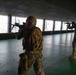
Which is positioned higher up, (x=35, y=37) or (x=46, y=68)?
(x=35, y=37)

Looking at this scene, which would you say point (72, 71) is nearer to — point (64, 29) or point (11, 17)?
point (11, 17)

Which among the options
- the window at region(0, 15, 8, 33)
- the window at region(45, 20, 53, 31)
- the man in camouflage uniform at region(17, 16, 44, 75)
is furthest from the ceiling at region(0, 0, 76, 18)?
the window at region(45, 20, 53, 31)

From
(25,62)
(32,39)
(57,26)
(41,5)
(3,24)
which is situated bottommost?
(25,62)

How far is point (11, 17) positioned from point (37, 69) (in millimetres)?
13539

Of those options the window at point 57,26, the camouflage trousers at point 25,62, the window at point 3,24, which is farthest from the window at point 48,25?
the camouflage trousers at point 25,62

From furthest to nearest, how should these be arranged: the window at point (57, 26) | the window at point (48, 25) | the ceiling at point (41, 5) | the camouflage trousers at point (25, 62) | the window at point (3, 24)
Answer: the window at point (57, 26) → the window at point (48, 25) → the window at point (3, 24) → the ceiling at point (41, 5) → the camouflage trousers at point (25, 62)

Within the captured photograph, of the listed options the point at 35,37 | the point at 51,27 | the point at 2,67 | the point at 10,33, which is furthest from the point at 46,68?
the point at 51,27

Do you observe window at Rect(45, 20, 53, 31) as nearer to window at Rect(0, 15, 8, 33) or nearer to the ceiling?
window at Rect(0, 15, 8, 33)

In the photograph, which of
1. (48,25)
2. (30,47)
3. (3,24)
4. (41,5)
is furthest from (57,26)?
(30,47)

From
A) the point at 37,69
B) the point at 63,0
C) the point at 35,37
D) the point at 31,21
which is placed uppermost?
the point at 63,0

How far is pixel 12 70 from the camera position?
521 centimetres

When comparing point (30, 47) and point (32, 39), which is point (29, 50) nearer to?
point (30, 47)

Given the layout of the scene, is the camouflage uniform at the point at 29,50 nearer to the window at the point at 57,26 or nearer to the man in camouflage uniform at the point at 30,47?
the man in camouflage uniform at the point at 30,47

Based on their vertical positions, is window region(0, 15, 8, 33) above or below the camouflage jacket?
above
